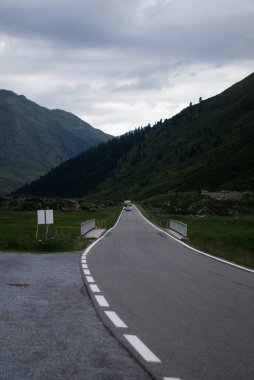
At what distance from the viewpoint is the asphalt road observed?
21.2 ft

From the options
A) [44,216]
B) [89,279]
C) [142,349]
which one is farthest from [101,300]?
[44,216]

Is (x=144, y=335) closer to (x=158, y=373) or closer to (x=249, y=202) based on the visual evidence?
(x=158, y=373)

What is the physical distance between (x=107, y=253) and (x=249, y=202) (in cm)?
8411

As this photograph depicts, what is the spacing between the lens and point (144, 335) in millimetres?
7914

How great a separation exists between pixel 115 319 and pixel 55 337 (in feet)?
5.04

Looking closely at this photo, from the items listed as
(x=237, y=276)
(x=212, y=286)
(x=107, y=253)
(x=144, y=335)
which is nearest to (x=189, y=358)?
(x=144, y=335)

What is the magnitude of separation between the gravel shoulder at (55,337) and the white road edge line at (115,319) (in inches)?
9.7

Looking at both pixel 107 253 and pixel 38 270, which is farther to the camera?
pixel 107 253

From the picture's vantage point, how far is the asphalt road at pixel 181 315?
645 cm

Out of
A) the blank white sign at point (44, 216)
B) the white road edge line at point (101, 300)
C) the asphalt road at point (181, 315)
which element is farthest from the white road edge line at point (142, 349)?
the blank white sign at point (44, 216)

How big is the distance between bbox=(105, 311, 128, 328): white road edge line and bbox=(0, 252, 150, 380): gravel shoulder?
25 cm

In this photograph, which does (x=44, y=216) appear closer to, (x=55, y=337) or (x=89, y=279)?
(x=89, y=279)

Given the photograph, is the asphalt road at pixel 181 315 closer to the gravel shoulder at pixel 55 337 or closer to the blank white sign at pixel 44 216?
the gravel shoulder at pixel 55 337

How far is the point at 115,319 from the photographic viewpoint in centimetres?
909
